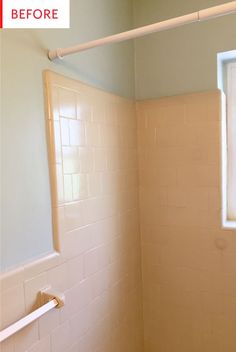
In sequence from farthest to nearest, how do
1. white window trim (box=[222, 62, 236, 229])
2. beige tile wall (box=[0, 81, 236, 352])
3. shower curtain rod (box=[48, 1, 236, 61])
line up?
white window trim (box=[222, 62, 236, 229])
beige tile wall (box=[0, 81, 236, 352])
shower curtain rod (box=[48, 1, 236, 61])

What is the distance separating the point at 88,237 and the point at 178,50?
3.70 feet

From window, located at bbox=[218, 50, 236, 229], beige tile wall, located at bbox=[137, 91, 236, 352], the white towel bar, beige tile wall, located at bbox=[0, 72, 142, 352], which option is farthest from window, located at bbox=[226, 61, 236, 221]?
the white towel bar

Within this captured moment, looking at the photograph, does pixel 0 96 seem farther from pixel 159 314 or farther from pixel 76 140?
pixel 159 314

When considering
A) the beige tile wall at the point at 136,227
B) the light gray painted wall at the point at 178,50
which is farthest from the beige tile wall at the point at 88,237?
the light gray painted wall at the point at 178,50

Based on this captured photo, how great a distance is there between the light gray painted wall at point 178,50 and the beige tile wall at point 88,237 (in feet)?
0.72

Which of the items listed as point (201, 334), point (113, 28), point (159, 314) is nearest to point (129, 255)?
point (159, 314)

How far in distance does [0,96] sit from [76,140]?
389mm

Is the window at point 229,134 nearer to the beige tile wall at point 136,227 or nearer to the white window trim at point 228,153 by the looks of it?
the white window trim at point 228,153

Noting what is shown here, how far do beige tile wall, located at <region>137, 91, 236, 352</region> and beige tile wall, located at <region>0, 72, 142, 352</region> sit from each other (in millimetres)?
86

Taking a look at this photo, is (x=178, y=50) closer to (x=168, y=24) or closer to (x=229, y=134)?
(x=229, y=134)

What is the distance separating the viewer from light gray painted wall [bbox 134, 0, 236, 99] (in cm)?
148

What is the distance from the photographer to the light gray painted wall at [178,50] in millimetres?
1482

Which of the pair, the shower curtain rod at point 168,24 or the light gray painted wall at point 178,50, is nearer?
the shower curtain rod at point 168,24

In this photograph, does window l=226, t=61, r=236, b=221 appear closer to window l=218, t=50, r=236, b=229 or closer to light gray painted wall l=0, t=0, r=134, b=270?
window l=218, t=50, r=236, b=229
